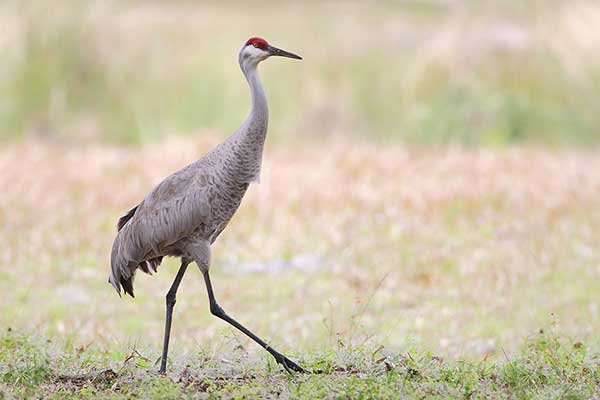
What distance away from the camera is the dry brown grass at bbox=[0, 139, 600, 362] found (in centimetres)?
647

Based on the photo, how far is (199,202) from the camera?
455 cm

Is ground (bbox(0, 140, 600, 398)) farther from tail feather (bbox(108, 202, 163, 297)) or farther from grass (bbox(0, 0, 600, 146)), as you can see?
grass (bbox(0, 0, 600, 146))

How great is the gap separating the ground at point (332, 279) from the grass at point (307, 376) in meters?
0.01

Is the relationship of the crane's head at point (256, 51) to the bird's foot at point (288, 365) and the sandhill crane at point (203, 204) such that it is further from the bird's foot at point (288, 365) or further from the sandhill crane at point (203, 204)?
the bird's foot at point (288, 365)

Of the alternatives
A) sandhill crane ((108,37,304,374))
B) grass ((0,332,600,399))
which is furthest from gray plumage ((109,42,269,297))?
grass ((0,332,600,399))

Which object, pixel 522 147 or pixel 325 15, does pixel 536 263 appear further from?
pixel 325 15

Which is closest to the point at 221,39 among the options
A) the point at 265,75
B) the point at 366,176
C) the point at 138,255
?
the point at 265,75

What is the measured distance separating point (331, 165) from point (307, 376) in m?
5.61

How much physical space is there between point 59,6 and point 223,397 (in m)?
8.38

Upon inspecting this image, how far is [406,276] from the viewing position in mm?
7387

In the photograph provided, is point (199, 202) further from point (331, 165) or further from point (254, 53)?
point (331, 165)

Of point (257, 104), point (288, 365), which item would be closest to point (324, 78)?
point (257, 104)

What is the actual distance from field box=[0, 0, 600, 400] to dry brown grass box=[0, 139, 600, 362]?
1.0 inches

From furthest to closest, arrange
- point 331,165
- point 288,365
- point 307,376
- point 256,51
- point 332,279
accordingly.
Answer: point 331,165
point 332,279
point 256,51
point 288,365
point 307,376
